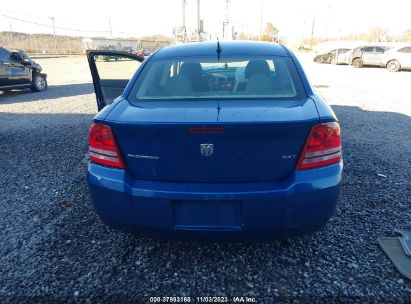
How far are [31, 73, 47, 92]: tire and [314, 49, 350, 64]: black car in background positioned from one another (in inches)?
937

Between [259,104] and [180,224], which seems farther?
[259,104]

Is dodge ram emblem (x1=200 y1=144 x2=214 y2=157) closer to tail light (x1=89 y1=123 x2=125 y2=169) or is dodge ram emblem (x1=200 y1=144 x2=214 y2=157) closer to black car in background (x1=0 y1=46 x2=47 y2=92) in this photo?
tail light (x1=89 y1=123 x2=125 y2=169)

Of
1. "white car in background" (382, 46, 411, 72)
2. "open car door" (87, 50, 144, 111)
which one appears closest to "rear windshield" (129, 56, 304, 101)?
"open car door" (87, 50, 144, 111)

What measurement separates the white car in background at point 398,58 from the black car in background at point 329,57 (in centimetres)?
706

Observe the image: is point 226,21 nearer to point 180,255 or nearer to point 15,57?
point 15,57

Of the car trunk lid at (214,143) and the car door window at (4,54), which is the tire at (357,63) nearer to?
the car door window at (4,54)

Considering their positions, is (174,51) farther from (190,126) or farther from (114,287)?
(114,287)

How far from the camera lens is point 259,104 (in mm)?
2193

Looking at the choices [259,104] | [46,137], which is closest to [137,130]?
[259,104]

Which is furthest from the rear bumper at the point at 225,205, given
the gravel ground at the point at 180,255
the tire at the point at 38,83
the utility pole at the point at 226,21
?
the utility pole at the point at 226,21

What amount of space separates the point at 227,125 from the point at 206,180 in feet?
1.22

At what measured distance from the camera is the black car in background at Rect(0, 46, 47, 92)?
34.3ft

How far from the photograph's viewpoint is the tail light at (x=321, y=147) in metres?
1.96

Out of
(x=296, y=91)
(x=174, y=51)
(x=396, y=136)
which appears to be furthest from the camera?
(x=396, y=136)
